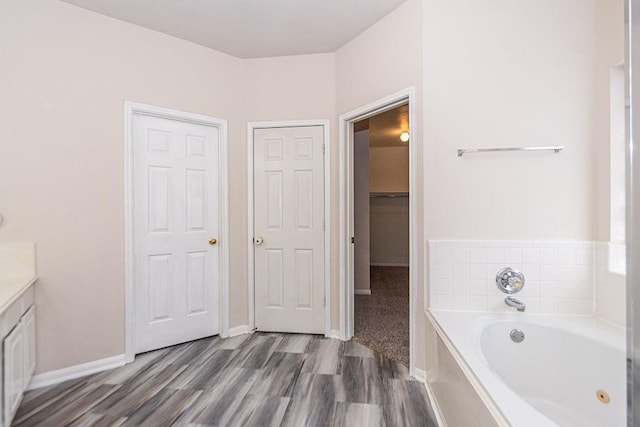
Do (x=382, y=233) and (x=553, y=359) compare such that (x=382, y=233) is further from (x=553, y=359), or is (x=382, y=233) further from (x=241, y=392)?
(x=241, y=392)

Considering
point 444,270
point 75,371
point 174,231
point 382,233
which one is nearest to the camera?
point 444,270

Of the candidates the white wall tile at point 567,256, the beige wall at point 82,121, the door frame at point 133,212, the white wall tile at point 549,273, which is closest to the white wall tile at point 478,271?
the white wall tile at point 549,273

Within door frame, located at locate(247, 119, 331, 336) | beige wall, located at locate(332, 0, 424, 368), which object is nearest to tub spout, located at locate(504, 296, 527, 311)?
beige wall, located at locate(332, 0, 424, 368)

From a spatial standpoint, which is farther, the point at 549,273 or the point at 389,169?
the point at 389,169

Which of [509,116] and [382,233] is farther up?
[509,116]

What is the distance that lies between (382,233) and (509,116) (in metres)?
4.31

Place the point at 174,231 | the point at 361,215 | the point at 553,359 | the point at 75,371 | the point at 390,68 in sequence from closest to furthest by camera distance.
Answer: the point at 553,359
the point at 75,371
the point at 390,68
the point at 174,231
the point at 361,215

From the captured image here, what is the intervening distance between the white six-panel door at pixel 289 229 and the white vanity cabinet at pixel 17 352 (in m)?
1.63

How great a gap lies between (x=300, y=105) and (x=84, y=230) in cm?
210

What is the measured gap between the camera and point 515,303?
6.05 ft

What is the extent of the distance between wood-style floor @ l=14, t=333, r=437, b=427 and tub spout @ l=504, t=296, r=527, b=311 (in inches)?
32.0


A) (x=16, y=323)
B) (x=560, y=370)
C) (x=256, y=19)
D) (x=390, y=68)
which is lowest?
(x=560, y=370)

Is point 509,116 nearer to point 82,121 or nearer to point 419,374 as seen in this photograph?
point 419,374

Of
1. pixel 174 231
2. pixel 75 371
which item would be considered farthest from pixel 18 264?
pixel 174 231
